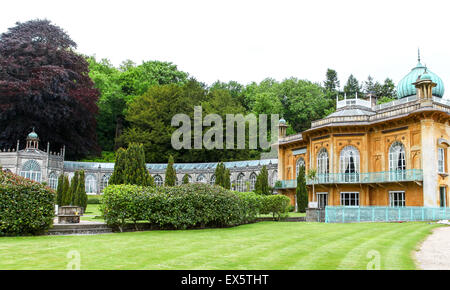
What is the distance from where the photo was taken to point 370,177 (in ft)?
95.9

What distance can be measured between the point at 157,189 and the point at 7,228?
18.5ft

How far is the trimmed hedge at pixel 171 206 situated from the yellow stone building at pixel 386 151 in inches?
342

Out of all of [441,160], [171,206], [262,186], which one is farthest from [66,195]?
[441,160]

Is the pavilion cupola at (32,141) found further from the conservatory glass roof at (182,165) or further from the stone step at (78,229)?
the stone step at (78,229)

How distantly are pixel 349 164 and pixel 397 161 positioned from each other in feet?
11.2

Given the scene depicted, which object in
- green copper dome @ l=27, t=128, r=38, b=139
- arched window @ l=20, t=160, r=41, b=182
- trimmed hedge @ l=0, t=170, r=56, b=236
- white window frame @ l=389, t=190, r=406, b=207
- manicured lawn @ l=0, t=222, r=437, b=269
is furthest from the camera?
green copper dome @ l=27, t=128, r=38, b=139

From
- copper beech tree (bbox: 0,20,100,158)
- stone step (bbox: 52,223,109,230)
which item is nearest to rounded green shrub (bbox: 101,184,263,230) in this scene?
stone step (bbox: 52,223,109,230)

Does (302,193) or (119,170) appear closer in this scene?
(119,170)

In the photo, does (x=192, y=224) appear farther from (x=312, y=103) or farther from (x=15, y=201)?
(x=312, y=103)

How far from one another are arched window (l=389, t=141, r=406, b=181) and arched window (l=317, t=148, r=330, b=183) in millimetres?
4726

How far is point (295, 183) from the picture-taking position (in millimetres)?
35688

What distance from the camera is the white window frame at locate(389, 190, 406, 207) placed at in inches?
1093

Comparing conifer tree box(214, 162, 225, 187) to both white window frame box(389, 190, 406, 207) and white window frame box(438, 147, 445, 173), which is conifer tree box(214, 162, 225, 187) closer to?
white window frame box(389, 190, 406, 207)

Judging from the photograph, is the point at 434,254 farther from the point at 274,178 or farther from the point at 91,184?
the point at 91,184
